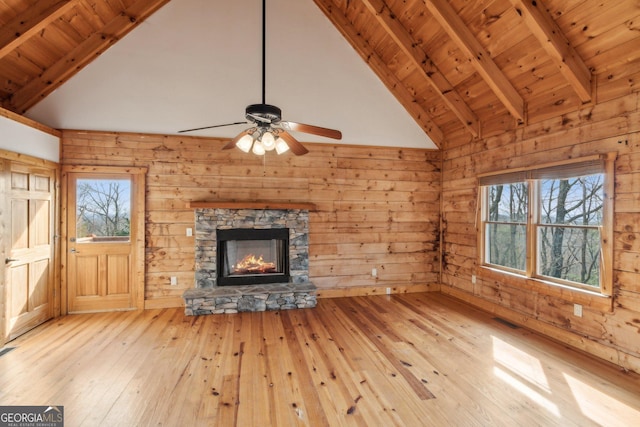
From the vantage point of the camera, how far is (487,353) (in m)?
3.00

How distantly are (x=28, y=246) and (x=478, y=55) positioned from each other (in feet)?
19.1

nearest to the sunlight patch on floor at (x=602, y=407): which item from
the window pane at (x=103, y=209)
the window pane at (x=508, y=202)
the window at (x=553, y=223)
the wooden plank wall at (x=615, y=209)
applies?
the wooden plank wall at (x=615, y=209)

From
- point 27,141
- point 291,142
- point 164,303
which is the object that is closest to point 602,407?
point 291,142

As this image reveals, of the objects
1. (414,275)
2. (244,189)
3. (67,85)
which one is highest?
(67,85)

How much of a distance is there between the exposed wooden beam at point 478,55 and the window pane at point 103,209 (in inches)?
180

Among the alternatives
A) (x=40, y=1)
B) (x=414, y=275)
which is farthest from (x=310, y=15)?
(x=414, y=275)

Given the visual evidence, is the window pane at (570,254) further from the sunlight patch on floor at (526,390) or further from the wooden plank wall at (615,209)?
the sunlight patch on floor at (526,390)

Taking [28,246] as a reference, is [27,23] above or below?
above

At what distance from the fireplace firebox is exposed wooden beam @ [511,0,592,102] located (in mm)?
3749

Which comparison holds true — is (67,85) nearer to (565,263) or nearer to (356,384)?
(356,384)

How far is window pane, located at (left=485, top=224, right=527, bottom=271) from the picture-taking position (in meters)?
3.93

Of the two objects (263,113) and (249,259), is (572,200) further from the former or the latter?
(249,259)

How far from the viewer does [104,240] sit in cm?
414

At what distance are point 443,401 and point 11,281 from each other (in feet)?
15.0
